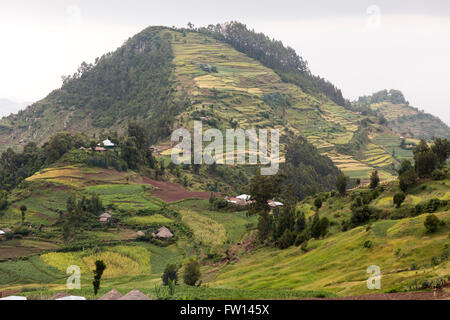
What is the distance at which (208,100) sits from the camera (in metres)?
104

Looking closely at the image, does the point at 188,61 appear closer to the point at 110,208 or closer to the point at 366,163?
the point at 366,163

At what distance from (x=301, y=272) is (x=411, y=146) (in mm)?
97674

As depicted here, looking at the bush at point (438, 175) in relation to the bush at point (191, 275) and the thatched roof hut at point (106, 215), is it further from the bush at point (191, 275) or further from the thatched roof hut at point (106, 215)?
the thatched roof hut at point (106, 215)

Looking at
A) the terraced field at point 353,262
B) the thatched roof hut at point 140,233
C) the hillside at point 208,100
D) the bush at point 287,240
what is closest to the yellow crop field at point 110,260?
the thatched roof hut at point 140,233

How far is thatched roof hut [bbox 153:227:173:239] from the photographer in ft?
143

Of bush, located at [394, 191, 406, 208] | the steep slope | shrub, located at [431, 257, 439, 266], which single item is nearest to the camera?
shrub, located at [431, 257, 439, 266]

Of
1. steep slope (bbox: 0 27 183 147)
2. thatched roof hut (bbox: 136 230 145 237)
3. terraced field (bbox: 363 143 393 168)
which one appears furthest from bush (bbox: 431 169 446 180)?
steep slope (bbox: 0 27 183 147)

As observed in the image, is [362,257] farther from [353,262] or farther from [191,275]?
[191,275]

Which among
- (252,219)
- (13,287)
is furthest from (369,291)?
(252,219)

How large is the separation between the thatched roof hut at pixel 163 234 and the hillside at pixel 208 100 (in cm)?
3739

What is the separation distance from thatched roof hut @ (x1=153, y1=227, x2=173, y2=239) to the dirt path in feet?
33.2

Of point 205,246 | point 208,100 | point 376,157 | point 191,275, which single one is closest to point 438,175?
point 191,275

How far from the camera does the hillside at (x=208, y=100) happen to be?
99125 millimetres

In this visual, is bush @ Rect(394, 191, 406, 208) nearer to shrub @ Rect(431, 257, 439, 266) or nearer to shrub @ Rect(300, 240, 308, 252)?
shrub @ Rect(300, 240, 308, 252)
